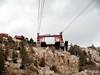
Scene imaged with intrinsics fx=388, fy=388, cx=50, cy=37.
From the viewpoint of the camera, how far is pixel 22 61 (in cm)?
9750

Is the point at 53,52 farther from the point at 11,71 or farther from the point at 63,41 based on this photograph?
the point at 11,71

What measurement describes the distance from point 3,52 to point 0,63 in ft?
31.0

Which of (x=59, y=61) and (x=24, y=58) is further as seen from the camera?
(x=59, y=61)

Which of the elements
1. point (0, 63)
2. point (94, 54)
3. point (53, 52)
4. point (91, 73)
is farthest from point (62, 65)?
point (94, 54)

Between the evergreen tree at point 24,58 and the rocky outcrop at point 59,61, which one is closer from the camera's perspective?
the evergreen tree at point 24,58

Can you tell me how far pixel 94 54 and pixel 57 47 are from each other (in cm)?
3319

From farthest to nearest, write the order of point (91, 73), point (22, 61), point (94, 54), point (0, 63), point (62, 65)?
point (94, 54) → point (62, 65) → point (91, 73) → point (22, 61) → point (0, 63)

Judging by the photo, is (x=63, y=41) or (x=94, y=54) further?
(x=94, y=54)

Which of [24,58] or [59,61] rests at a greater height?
[24,58]

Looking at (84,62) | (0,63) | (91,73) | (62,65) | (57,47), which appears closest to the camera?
(0,63)

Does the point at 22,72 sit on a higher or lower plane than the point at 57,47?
lower

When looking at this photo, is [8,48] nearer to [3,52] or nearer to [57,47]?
[3,52]

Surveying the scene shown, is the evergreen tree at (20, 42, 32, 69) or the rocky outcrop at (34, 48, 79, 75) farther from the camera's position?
the rocky outcrop at (34, 48, 79, 75)

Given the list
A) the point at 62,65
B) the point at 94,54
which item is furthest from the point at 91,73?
the point at 94,54
